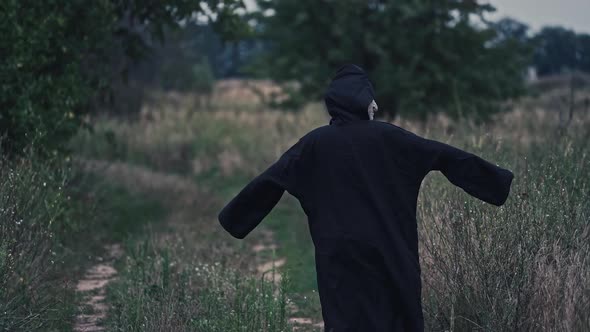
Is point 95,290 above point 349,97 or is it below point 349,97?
below

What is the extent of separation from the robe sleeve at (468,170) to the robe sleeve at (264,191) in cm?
73

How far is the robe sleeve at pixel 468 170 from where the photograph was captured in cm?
471

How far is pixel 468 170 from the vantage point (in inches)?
187

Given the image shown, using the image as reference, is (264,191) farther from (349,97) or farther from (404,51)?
(404,51)

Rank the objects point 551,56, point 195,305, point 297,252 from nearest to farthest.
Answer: point 195,305 → point 297,252 → point 551,56

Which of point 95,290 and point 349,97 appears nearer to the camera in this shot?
point 349,97

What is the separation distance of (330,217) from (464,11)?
54.0ft

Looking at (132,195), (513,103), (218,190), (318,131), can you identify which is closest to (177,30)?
(132,195)

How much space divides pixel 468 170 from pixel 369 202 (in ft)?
1.97

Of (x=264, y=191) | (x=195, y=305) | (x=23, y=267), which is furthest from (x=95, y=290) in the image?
(x=264, y=191)

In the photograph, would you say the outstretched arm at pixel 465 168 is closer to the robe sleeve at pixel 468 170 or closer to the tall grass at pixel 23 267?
the robe sleeve at pixel 468 170

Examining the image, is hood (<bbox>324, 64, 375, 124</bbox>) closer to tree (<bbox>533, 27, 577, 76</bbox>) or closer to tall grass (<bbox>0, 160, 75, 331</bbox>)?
tall grass (<bbox>0, 160, 75, 331</bbox>)

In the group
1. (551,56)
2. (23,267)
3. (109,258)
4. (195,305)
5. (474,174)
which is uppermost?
(551,56)

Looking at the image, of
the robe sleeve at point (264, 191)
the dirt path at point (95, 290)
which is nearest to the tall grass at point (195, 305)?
the dirt path at point (95, 290)
